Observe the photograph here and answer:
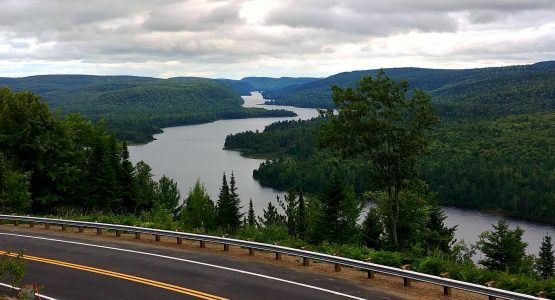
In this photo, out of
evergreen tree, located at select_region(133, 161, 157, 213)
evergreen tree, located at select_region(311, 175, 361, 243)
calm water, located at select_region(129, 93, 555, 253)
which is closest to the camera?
evergreen tree, located at select_region(311, 175, 361, 243)

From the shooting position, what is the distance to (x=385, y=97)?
29.7 meters

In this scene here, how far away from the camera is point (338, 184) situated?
47625mm

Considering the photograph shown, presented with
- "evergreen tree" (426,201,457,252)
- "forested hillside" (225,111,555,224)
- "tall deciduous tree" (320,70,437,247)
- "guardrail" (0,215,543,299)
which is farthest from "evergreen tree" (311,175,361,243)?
"forested hillside" (225,111,555,224)

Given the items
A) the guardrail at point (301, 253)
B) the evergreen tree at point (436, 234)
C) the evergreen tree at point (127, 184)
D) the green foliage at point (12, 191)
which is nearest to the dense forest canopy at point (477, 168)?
the evergreen tree at point (436, 234)

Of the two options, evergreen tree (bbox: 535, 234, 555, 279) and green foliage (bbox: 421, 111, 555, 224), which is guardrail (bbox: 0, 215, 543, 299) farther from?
green foliage (bbox: 421, 111, 555, 224)

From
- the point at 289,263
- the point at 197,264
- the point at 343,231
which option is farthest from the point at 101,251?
the point at 343,231

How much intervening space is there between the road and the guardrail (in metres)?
0.62

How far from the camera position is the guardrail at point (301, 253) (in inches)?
556

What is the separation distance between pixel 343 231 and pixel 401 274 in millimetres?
31803

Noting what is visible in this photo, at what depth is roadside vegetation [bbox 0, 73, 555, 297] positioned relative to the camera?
81.4 ft

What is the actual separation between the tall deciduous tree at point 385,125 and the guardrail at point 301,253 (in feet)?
39.2

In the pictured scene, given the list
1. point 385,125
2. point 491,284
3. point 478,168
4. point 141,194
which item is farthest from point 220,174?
point 491,284

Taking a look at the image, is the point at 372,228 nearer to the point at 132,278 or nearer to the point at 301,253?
the point at 301,253

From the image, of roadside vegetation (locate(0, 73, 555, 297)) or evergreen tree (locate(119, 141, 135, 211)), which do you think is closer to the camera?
roadside vegetation (locate(0, 73, 555, 297))
